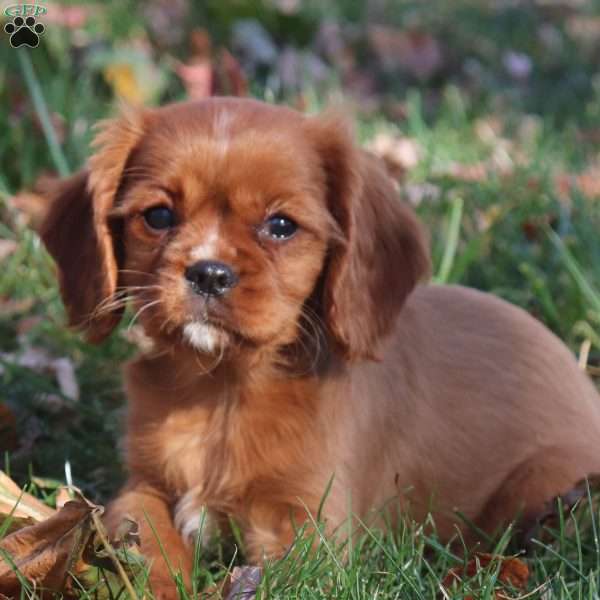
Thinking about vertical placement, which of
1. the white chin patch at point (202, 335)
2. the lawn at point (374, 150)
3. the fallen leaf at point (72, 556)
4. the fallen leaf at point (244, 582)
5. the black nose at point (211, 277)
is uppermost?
the black nose at point (211, 277)

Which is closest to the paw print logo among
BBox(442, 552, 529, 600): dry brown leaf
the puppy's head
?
the puppy's head

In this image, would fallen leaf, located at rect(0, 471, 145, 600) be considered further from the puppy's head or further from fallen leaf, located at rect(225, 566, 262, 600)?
the puppy's head

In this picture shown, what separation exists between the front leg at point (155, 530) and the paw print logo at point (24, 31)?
291 cm

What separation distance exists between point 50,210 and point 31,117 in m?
2.08

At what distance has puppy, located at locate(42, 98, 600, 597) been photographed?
8.82 feet

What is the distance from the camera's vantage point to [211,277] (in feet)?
8.39

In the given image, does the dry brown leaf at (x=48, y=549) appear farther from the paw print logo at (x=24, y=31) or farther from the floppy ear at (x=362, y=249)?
the paw print logo at (x=24, y=31)

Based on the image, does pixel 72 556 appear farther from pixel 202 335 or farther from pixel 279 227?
pixel 279 227

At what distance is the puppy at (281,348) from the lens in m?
2.69

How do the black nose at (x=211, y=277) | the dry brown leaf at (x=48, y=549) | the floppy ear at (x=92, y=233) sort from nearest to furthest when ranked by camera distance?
the dry brown leaf at (x=48, y=549) → the black nose at (x=211, y=277) → the floppy ear at (x=92, y=233)

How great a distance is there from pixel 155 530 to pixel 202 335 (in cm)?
43

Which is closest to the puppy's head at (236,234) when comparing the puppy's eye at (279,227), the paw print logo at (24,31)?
the puppy's eye at (279,227)

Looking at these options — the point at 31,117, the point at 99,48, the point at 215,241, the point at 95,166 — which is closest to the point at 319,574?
the point at 215,241

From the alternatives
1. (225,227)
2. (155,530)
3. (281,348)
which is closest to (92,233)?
(225,227)
